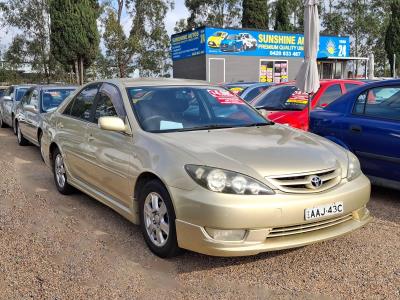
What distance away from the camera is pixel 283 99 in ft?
26.1

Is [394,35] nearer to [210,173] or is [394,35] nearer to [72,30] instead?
[72,30]

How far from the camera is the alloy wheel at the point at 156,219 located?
361 cm

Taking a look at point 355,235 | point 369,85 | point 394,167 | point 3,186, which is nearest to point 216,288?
point 355,235

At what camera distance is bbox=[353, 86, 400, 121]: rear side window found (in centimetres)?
512

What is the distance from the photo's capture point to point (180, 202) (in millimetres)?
3322

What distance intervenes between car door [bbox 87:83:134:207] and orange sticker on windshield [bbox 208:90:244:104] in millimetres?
1032

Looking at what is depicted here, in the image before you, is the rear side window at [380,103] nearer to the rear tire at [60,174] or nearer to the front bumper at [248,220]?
the front bumper at [248,220]

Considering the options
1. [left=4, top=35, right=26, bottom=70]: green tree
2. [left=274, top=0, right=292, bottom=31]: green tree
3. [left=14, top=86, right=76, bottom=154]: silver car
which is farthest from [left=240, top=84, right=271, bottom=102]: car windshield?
[left=274, top=0, right=292, bottom=31]: green tree

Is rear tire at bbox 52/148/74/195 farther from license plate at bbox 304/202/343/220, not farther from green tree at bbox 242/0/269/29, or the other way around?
green tree at bbox 242/0/269/29

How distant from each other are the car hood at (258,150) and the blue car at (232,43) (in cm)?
2026

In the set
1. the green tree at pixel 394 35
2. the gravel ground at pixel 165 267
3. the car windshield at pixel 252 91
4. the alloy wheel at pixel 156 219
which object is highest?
the green tree at pixel 394 35

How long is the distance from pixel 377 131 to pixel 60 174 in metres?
3.93

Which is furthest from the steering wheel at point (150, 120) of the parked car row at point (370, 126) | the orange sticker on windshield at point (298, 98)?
the orange sticker on windshield at point (298, 98)

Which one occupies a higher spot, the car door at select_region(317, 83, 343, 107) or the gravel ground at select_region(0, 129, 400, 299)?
the car door at select_region(317, 83, 343, 107)
